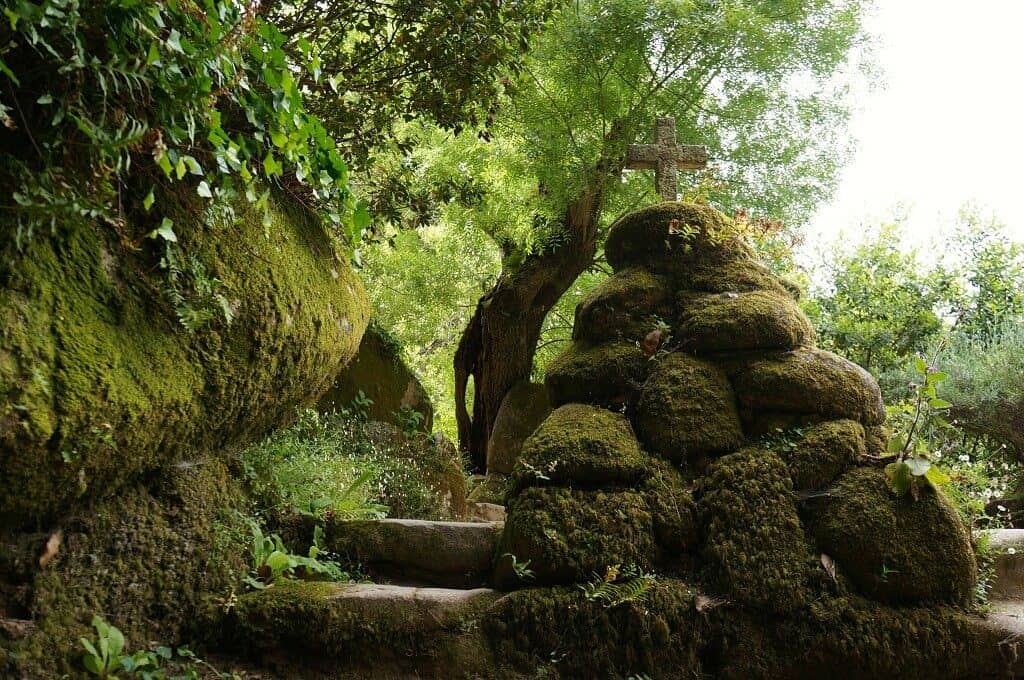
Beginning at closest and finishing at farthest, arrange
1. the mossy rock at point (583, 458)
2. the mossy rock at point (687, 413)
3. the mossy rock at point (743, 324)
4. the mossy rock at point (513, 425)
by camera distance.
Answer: the mossy rock at point (583, 458)
the mossy rock at point (687, 413)
the mossy rock at point (743, 324)
the mossy rock at point (513, 425)

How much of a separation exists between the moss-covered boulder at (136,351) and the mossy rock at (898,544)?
276 cm

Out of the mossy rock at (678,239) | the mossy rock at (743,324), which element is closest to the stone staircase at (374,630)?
the mossy rock at (743,324)

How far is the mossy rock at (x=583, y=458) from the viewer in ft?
12.2

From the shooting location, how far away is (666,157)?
6.32 m

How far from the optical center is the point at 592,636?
3131 mm

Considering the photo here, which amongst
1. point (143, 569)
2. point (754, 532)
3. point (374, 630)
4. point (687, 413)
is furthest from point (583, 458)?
point (143, 569)

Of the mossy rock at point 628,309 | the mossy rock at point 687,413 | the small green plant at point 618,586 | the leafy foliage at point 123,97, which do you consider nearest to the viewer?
the leafy foliage at point 123,97

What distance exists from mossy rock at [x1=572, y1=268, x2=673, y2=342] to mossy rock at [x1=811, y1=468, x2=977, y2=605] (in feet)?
5.15

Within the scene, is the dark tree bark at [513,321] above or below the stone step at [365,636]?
above

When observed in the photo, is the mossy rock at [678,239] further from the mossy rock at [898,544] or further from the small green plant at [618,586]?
the small green plant at [618,586]

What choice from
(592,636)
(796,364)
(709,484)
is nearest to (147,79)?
(592,636)

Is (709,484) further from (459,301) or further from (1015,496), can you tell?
(459,301)

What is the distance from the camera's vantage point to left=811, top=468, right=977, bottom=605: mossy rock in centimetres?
320

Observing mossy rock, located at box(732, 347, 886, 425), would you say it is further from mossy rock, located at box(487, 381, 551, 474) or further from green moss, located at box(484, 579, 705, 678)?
mossy rock, located at box(487, 381, 551, 474)
